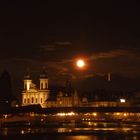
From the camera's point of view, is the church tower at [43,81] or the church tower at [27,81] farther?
the church tower at [27,81]

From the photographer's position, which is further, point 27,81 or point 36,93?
point 27,81

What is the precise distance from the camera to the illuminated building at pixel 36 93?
537 ft

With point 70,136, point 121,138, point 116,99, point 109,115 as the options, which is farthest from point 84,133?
point 116,99

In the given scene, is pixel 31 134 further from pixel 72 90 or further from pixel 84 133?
pixel 72 90

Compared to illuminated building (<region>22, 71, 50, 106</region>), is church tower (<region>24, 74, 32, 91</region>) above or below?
above

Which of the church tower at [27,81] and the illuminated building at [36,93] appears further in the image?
the church tower at [27,81]

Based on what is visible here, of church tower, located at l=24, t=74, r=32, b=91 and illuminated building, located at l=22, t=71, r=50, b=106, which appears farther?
church tower, located at l=24, t=74, r=32, b=91

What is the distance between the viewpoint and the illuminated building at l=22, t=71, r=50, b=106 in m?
164

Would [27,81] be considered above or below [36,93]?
above

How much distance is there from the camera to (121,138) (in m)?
68.6

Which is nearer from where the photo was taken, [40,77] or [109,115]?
[109,115]

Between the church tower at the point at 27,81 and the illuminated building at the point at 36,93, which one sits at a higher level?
the church tower at the point at 27,81

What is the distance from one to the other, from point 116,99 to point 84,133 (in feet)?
318

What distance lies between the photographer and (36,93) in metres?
165
